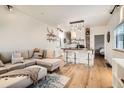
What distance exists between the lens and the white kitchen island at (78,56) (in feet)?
22.9

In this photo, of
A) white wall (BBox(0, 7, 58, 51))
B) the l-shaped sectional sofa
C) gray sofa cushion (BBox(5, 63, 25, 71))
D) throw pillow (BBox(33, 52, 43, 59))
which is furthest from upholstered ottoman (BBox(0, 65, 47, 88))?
throw pillow (BBox(33, 52, 43, 59))

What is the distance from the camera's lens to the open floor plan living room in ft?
10.7

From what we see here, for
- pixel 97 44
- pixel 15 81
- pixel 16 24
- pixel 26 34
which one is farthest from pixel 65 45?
pixel 15 81

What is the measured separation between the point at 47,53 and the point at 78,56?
245 cm

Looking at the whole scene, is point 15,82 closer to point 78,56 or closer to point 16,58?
point 16,58

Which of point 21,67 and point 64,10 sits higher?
point 64,10

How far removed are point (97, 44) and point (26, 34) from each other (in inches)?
310

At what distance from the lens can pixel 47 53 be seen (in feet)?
18.9

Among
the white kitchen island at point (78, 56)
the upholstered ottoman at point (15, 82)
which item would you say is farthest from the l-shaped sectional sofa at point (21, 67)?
the white kitchen island at point (78, 56)

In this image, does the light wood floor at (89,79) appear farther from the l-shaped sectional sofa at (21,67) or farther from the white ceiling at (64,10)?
the white ceiling at (64,10)

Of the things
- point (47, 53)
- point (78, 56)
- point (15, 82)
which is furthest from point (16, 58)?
point (78, 56)

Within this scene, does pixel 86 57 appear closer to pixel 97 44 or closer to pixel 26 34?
pixel 26 34
